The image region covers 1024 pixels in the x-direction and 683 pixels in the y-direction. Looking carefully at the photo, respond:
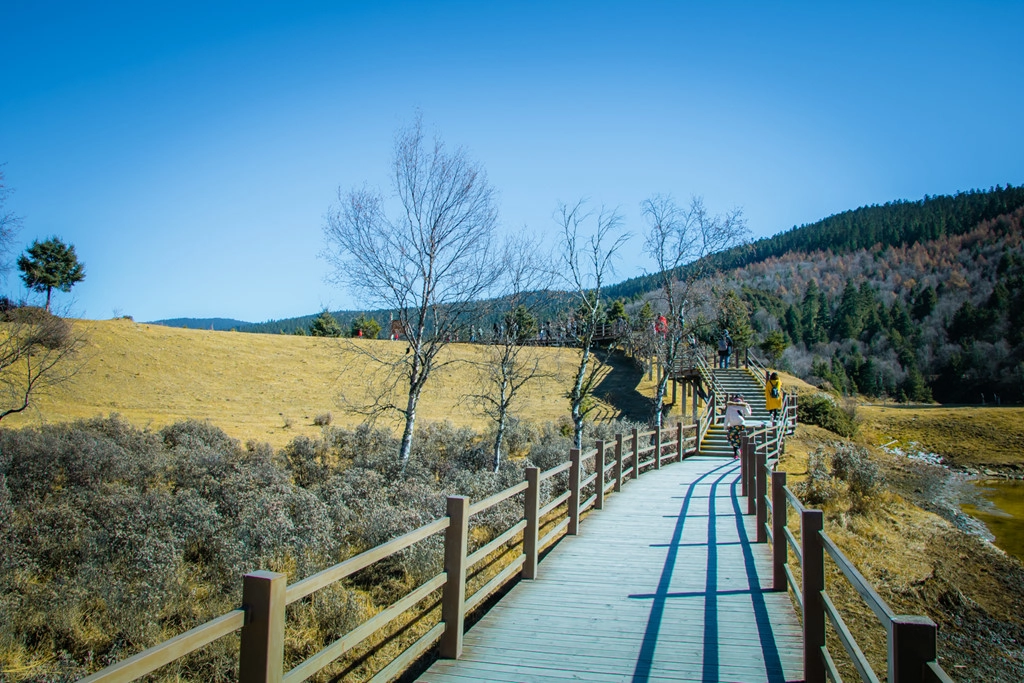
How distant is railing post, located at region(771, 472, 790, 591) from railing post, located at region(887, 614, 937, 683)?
15.8 feet

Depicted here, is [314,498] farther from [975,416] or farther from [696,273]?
[975,416]

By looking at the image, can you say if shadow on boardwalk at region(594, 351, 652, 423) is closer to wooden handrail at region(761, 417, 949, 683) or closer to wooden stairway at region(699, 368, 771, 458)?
wooden stairway at region(699, 368, 771, 458)

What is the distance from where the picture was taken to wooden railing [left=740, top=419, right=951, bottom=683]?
8.76 ft

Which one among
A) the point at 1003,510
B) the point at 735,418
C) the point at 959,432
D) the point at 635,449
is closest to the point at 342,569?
the point at 635,449

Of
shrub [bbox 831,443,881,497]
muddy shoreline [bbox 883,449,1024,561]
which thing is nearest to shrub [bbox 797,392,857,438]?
muddy shoreline [bbox 883,449,1024,561]

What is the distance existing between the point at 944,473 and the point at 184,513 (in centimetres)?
3453

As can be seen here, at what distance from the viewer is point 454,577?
17.3 feet

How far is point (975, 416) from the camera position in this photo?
4509 centimetres

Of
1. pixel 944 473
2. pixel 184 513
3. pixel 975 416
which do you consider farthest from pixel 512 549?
pixel 975 416

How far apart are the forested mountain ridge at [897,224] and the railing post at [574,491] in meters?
116

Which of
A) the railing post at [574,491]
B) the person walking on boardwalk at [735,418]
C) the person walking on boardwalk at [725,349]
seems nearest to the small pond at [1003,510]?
the person walking on boardwalk at [735,418]

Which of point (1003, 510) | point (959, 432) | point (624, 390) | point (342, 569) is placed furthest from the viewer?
point (624, 390)

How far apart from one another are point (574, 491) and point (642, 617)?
135 inches

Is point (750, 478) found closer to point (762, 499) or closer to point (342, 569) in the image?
point (762, 499)
